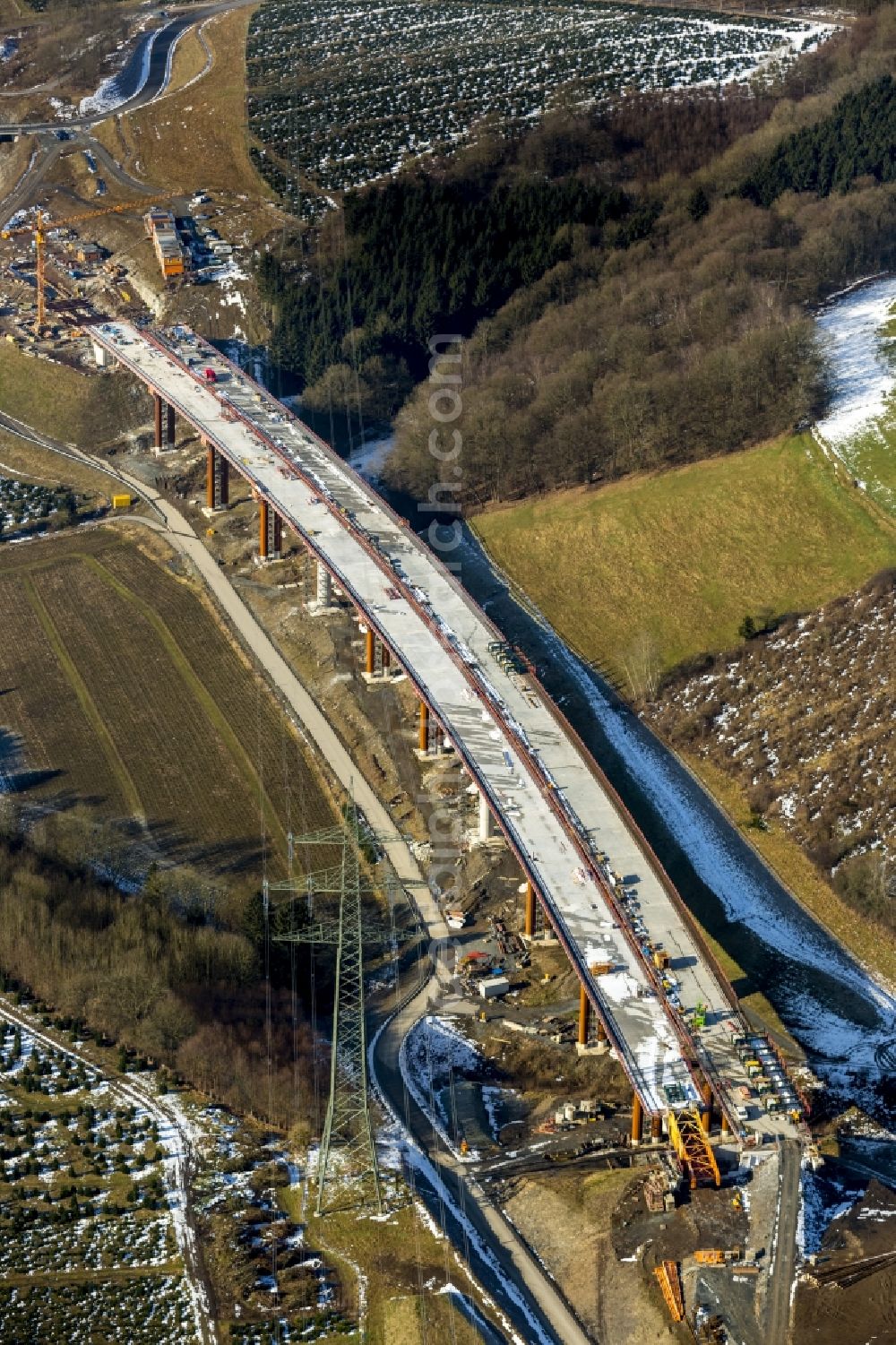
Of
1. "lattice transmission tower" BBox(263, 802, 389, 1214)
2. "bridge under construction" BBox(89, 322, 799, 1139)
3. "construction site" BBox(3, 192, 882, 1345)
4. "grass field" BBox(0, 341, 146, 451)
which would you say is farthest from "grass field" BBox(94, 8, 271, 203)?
"lattice transmission tower" BBox(263, 802, 389, 1214)

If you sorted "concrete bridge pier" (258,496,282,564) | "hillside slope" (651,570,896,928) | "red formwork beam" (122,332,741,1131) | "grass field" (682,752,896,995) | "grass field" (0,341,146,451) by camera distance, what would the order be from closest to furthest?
1. "red formwork beam" (122,332,741,1131)
2. "grass field" (682,752,896,995)
3. "hillside slope" (651,570,896,928)
4. "concrete bridge pier" (258,496,282,564)
5. "grass field" (0,341,146,451)

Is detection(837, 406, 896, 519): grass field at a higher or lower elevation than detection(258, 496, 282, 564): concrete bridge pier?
higher

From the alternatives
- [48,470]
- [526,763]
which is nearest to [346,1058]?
[526,763]

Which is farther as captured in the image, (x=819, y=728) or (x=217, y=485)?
(x=217, y=485)

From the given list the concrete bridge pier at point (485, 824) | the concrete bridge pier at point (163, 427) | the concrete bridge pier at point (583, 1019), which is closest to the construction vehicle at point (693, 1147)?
the concrete bridge pier at point (583, 1019)

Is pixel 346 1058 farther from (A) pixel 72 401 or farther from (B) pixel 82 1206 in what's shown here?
(A) pixel 72 401

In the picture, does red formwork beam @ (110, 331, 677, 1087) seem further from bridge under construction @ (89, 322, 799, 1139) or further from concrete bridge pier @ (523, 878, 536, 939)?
concrete bridge pier @ (523, 878, 536, 939)

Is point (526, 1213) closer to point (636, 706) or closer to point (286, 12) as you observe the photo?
point (636, 706)
